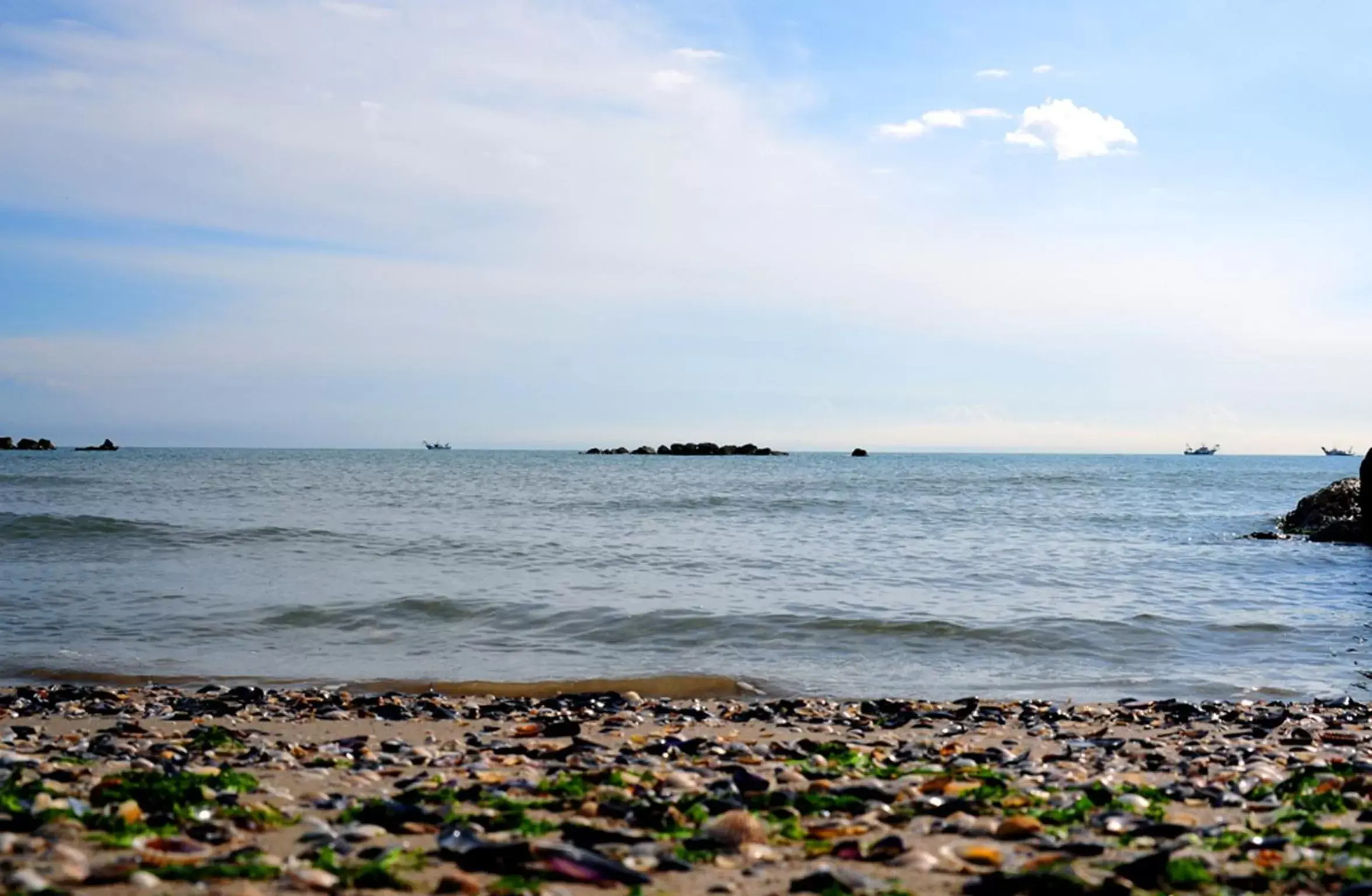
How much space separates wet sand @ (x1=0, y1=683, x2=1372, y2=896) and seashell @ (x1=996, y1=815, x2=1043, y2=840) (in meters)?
0.02

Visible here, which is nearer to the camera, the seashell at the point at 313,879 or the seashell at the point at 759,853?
the seashell at the point at 313,879

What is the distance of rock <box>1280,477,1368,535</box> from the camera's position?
101 feet

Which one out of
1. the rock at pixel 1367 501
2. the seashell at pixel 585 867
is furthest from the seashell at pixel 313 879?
the rock at pixel 1367 501

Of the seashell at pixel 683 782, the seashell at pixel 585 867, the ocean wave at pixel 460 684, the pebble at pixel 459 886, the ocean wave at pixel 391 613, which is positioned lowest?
the ocean wave at pixel 460 684

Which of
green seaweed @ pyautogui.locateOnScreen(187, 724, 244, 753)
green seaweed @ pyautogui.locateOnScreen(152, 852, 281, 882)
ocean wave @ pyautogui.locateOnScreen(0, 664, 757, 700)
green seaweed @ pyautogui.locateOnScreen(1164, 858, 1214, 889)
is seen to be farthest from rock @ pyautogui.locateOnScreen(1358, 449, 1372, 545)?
green seaweed @ pyautogui.locateOnScreen(152, 852, 281, 882)

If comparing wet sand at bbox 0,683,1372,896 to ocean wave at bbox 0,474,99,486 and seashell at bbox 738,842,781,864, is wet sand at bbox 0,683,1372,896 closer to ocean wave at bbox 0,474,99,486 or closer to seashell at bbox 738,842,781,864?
seashell at bbox 738,842,781,864

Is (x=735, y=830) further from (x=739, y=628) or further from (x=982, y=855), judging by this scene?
(x=739, y=628)

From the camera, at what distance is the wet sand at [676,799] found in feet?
14.3

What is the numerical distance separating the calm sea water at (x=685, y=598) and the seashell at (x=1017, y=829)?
5.92 m

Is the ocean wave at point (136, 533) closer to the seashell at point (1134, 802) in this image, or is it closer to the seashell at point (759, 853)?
the seashell at point (759, 853)

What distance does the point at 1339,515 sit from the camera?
31.0 metres

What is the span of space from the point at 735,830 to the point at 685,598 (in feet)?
39.9

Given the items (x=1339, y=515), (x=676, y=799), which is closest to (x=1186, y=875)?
(x=676, y=799)

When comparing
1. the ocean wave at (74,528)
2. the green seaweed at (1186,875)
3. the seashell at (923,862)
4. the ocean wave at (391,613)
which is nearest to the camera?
the green seaweed at (1186,875)
